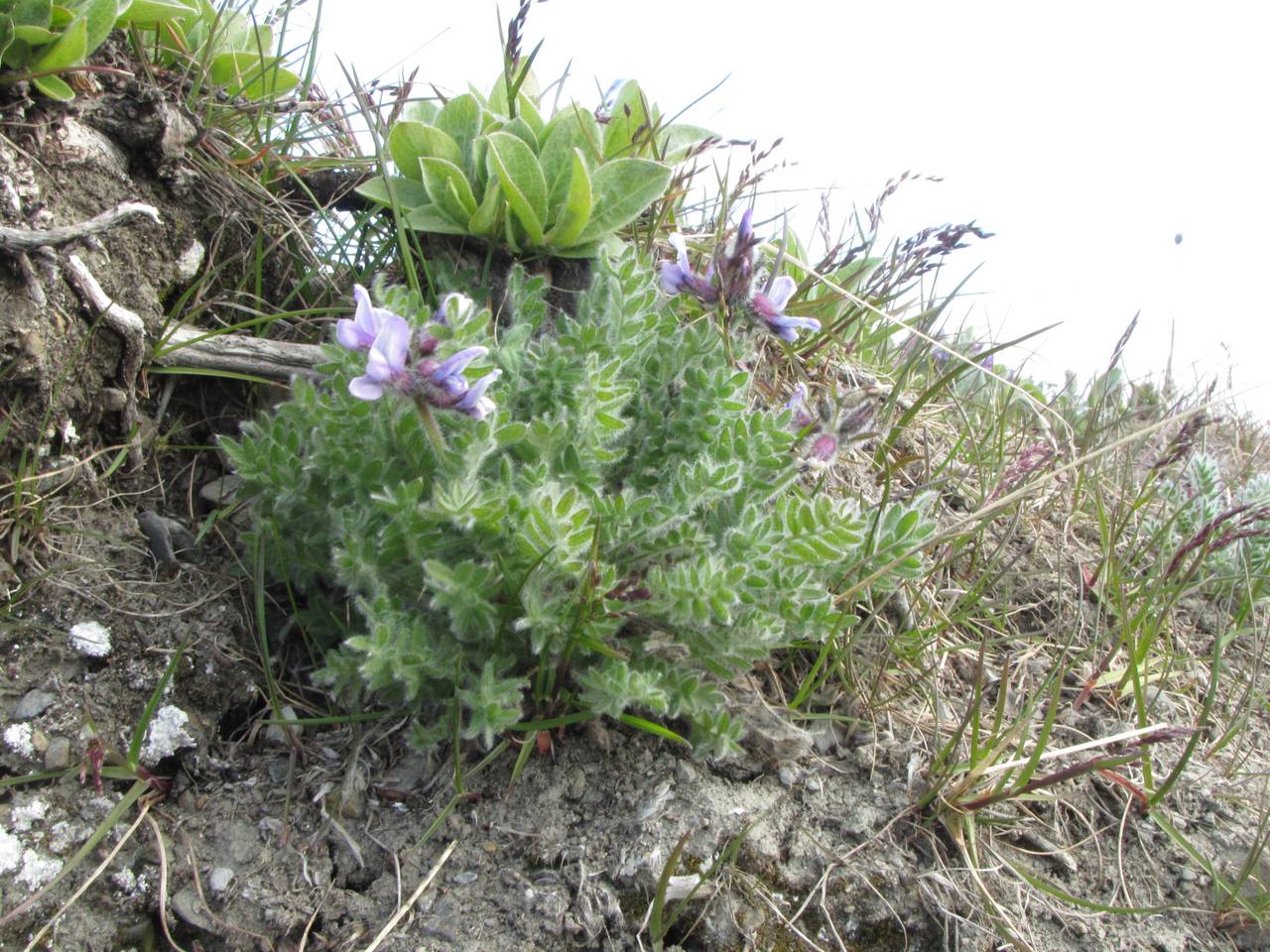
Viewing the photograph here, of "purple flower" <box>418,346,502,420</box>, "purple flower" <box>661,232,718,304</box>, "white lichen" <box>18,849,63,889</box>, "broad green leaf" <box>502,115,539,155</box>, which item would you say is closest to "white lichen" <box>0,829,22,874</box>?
"white lichen" <box>18,849,63,889</box>

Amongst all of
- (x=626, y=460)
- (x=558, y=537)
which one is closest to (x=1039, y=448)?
(x=626, y=460)

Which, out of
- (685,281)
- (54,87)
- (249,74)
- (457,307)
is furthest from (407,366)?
(249,74)

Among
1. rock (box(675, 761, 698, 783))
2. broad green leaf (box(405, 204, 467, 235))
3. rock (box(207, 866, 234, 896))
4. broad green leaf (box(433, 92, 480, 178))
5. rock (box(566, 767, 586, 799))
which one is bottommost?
rock (box(207, 866, 234, 896))

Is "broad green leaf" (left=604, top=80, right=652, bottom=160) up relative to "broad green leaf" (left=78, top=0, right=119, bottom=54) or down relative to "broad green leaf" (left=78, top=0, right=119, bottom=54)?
up

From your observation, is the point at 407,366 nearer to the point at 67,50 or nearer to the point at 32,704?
the point at 32,704

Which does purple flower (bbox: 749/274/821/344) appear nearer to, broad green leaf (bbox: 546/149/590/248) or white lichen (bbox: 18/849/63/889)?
broad green leaf (bbox: 546/149/590/248)

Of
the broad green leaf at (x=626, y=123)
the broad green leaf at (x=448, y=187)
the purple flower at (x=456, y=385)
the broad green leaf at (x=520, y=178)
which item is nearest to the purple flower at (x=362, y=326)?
the purple flower at (x=456, y=385)

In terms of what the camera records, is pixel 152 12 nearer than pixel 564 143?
Yes

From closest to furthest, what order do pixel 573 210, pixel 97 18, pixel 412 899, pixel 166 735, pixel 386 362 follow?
pixel 386 362 < pixel 412 899 < pixel 166 735 < pixel 97 18 < pixel 573 210

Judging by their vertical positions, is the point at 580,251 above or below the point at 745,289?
below

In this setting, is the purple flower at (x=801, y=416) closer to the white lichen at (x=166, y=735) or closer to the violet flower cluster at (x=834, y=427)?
the violet flower cluster at (x=834, y=427)
